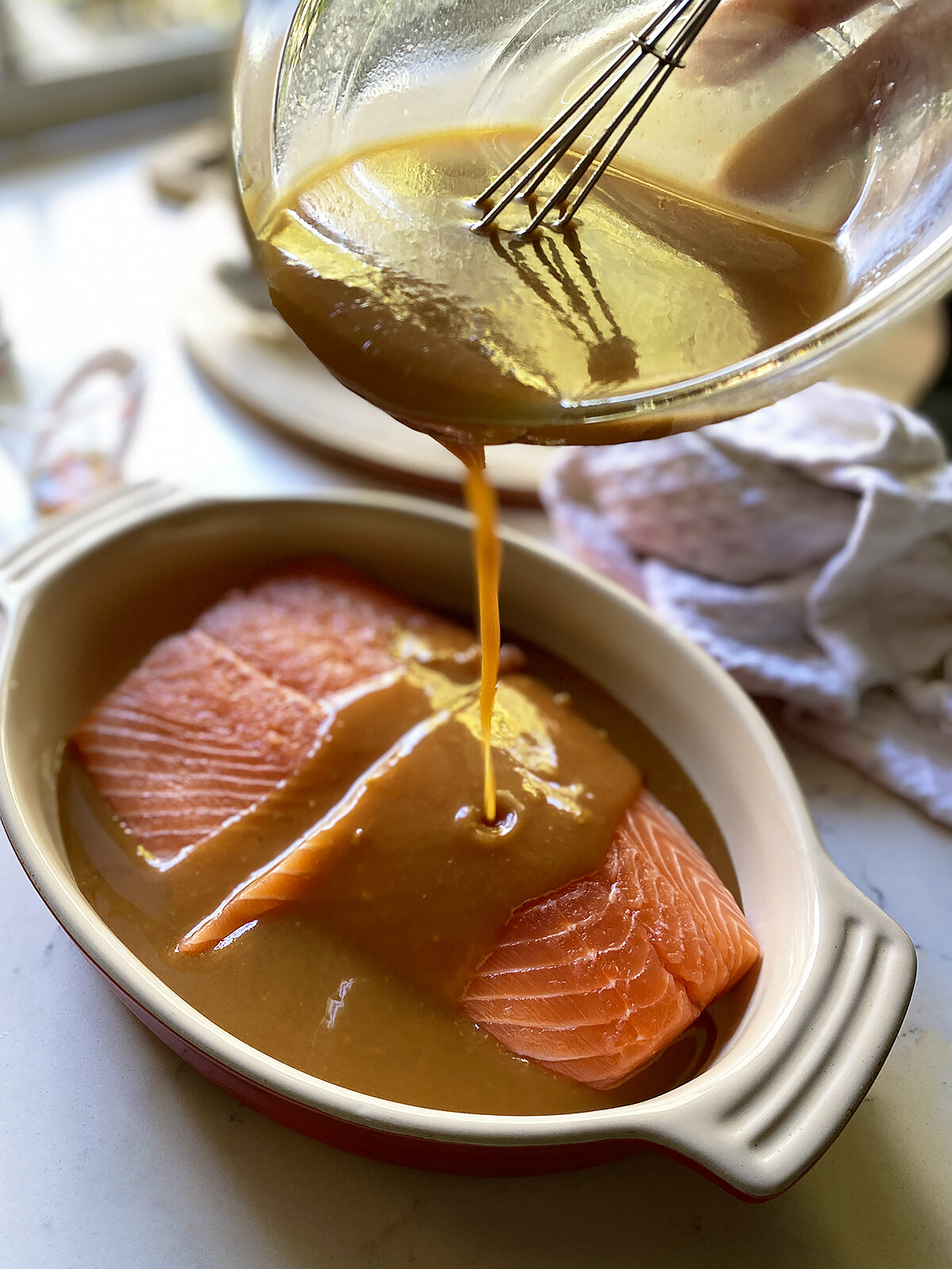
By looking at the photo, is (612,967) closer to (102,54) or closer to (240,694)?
(240,694)

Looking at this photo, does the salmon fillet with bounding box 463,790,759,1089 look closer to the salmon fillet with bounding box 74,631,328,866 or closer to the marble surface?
the marble surface

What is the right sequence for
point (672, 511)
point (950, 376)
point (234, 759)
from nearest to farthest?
point (234, 759), point (672, 511), point (950, 376)

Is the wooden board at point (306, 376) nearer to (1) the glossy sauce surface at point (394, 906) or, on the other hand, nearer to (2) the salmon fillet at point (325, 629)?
(2) the salmon fillet at point (325, 629)

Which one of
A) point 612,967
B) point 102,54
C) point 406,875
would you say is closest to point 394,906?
point 406,875

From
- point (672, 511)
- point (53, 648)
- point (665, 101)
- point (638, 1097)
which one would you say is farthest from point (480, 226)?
point (638, 1097)

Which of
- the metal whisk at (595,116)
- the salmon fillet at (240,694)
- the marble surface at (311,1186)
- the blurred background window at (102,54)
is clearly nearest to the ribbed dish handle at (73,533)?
the salmon fillet at (240,694)

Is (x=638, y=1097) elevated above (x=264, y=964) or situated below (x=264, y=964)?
below

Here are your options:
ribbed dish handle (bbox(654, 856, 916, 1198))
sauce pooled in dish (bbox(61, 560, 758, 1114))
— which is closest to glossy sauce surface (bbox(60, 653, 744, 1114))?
sauce pooled in dish (bbox(61, 560, 758, 1114))

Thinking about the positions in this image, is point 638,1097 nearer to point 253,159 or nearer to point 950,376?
point 253,159
